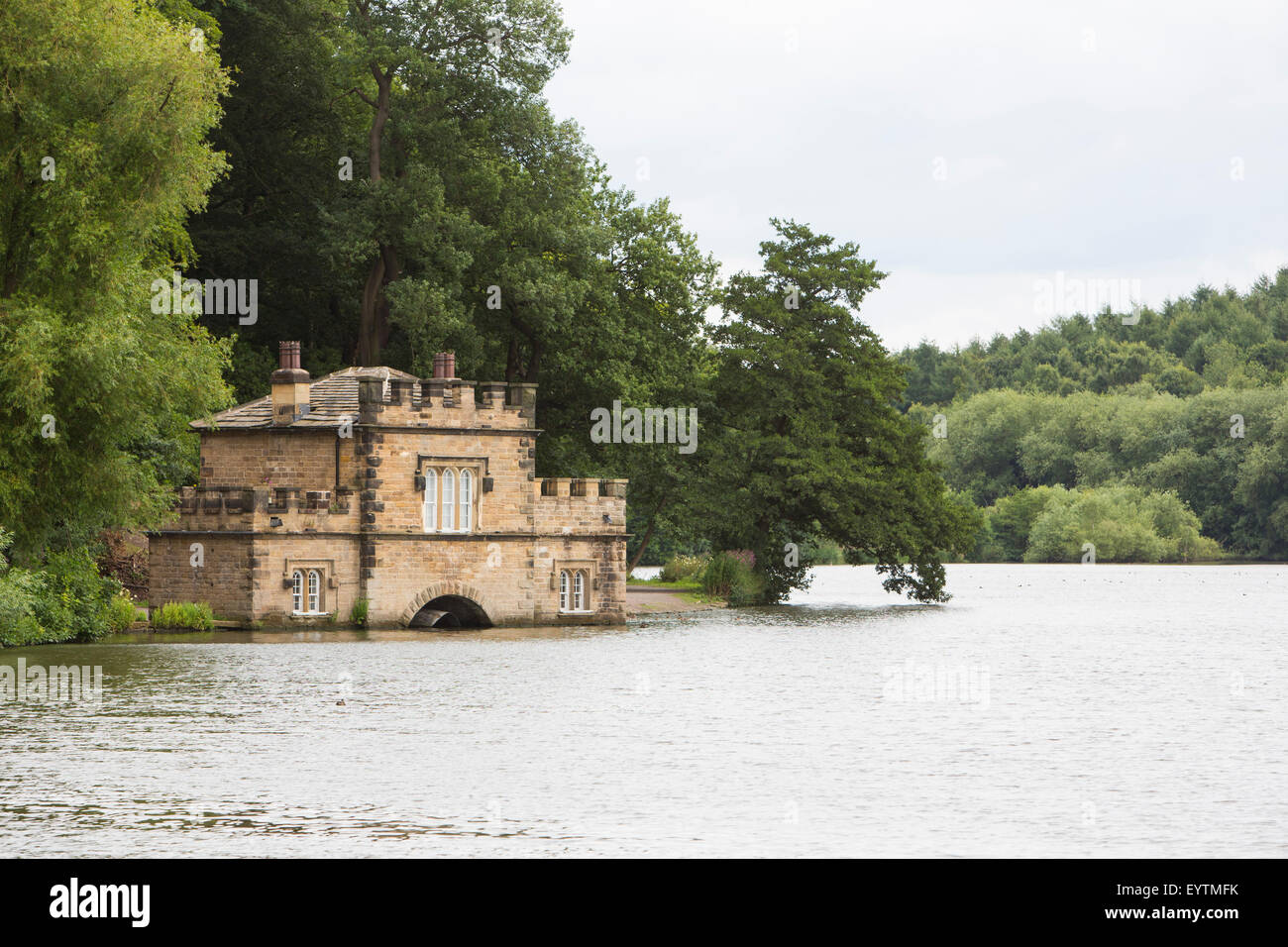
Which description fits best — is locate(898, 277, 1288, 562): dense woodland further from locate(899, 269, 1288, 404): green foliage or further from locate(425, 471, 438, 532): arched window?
locate(425, 471, 438, 532): arched window

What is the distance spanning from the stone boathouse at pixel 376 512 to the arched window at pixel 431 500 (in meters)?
0.04

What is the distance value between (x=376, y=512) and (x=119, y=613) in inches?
278

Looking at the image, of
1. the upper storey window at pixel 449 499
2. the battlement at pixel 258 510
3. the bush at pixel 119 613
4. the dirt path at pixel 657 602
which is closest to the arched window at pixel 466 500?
the upper storey window at pixel 449 499

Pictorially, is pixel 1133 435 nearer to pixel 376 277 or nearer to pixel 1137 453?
pixel 1137 453

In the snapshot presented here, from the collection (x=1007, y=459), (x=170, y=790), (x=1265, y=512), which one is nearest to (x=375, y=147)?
(x=170, y=790)

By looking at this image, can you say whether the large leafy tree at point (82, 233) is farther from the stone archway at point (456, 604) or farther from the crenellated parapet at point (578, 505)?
the crenellated parapet at point (578, 505)

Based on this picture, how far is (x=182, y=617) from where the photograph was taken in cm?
4244

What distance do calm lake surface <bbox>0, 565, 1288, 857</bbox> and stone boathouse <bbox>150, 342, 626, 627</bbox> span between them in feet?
6.18

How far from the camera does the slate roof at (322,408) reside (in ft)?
149

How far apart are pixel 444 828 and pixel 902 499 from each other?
4256 cm

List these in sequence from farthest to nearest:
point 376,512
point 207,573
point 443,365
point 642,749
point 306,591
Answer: point 443,365 → point 376,512 → point 306,591 → point 207,573 → point 642,749

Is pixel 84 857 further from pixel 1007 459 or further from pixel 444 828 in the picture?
pixel 1007 459

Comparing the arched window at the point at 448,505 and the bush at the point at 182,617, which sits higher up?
the arched window at the point at 448,505

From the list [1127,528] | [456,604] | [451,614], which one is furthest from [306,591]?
[1127,528]
